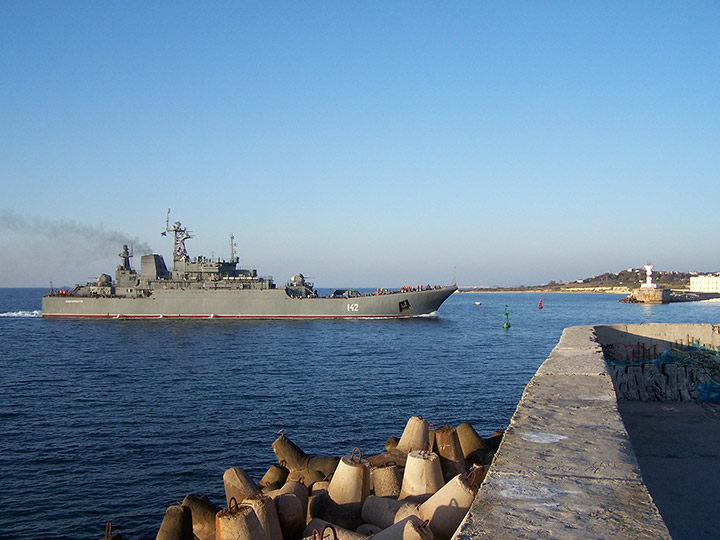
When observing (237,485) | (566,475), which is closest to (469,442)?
(237,485)

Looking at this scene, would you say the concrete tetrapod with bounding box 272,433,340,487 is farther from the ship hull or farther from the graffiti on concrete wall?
the ship hull

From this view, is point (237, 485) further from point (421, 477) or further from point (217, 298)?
point (217, 298)

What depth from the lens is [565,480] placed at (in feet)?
11.8

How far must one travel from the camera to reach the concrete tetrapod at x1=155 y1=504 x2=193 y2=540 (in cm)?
614

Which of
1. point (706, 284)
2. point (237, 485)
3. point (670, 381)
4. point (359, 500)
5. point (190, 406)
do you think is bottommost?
point (190, 406)

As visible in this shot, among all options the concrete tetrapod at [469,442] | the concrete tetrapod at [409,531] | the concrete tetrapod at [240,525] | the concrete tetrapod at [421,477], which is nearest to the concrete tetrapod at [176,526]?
the concrete tetrapod at [240,525]

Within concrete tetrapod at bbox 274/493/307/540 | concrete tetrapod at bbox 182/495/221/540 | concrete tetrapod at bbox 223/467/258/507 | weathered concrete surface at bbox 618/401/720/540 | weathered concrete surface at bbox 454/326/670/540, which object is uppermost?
weathered concrete surface at bbox 454/326/670/540


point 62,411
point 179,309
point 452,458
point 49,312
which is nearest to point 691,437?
point 452,458

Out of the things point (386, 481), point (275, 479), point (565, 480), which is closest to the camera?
point (565, 480)

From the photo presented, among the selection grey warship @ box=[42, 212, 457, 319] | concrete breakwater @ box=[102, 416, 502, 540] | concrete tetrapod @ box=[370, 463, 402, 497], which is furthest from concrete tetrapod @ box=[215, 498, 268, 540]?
grey warship @ box=[42, 212, 457, 319]

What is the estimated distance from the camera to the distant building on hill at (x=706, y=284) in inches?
4884

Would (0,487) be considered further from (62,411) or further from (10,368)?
(10,368)

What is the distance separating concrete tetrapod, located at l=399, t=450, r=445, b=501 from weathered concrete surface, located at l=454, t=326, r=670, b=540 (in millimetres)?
906

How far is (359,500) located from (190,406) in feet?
42.3
